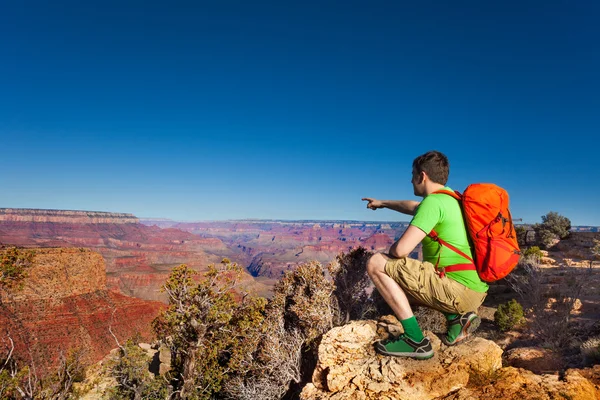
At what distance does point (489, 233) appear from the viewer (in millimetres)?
3188

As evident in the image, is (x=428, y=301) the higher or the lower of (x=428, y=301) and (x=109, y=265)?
the higher

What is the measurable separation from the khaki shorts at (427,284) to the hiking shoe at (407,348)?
18.8 inches

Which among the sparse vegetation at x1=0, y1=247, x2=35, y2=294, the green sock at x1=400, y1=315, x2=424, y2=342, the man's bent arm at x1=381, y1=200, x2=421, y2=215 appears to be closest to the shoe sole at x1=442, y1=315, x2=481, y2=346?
the green sock at x1=400, y1=315, x2=424, y2=342

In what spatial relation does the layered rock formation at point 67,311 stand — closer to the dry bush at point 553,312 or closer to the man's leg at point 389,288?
the dry bush at point 553,312

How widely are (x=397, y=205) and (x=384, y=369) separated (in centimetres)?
205

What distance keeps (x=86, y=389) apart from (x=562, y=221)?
128ft

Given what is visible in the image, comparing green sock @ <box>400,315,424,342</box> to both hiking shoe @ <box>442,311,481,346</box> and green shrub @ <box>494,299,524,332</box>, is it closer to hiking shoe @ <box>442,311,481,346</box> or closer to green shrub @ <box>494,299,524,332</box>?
hiking shoe @ <box>442,311,481,346</box>

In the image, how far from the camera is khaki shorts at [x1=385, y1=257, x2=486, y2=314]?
331cm

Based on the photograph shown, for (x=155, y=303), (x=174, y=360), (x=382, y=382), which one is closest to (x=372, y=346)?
(x=382, y=382)

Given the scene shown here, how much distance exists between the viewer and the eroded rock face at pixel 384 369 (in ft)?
10.9

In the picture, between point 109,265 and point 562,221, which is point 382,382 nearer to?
point 562,221

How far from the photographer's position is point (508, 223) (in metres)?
3.30

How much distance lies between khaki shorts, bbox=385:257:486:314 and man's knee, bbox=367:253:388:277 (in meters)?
0.04

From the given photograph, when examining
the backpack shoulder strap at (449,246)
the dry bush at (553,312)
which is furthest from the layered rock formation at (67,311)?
the backpack shoulder strap at (449,246)
